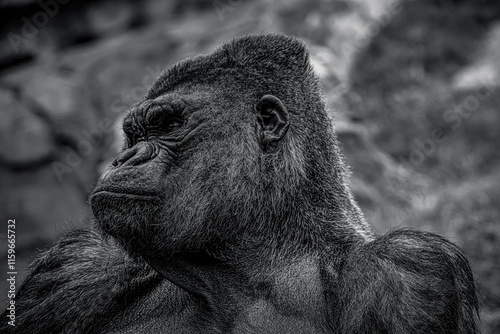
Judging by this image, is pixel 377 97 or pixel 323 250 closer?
pixel 323 250

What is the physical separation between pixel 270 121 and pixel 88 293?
4.28 feet

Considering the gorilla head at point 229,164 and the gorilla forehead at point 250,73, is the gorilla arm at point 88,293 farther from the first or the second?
the gorilla forehead at point 250,73

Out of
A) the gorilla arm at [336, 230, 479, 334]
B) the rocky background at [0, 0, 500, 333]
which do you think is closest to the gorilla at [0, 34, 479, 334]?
the gorilla arm at [336, 230, 479, 334]

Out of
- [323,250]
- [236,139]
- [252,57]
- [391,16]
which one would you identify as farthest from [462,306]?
[391,16]

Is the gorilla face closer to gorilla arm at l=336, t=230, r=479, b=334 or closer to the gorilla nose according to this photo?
the gorilla nose

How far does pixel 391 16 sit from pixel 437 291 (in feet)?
29.7

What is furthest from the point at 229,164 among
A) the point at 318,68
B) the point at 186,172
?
the point at 318,68

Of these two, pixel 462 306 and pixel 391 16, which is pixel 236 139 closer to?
pixel 462 306

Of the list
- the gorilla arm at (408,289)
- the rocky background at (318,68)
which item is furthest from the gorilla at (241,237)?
the rocky background at (318,68)

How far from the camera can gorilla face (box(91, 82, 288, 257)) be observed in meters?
3.29

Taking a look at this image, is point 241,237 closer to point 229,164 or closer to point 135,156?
point 229,164

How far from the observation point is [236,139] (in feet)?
11.6

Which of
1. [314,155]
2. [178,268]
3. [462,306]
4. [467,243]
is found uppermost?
[314,155]

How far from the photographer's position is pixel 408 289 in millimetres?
3066
